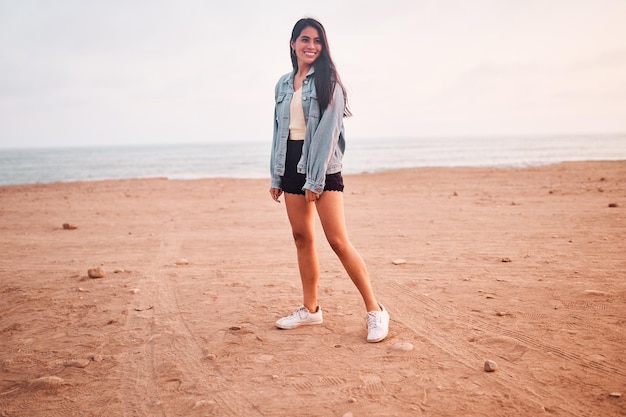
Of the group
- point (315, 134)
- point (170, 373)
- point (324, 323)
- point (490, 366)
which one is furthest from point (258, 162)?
point (490, 366)

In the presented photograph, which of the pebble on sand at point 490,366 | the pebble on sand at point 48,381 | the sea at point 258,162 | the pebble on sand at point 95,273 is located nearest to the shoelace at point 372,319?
the pebble on sand at point 490,366

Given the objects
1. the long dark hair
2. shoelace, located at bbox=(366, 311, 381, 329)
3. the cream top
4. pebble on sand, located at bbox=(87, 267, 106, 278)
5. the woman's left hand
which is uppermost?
the long dark hair

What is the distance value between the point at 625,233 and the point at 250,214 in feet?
22.5

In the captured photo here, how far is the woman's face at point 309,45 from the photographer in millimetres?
3293

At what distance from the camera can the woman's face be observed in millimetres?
3293

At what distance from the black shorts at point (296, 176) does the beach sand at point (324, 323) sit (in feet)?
3.80

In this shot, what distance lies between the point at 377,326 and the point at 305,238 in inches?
34.1

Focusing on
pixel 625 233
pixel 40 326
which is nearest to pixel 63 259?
pixel 40 326

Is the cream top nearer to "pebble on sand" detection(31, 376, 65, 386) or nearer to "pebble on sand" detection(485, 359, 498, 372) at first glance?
"pebble on sand" detection(485, 359, 498, 372)

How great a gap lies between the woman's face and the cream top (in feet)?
0.76

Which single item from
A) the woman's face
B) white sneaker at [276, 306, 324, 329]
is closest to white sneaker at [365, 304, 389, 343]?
white sneaker at [276, 306, 324, 329]

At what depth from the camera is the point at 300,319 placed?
3721 millimetres

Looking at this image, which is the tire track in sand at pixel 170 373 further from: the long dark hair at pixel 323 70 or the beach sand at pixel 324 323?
the long dark hair at pixel 323 70

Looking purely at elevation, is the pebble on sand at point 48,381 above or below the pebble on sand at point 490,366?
below
